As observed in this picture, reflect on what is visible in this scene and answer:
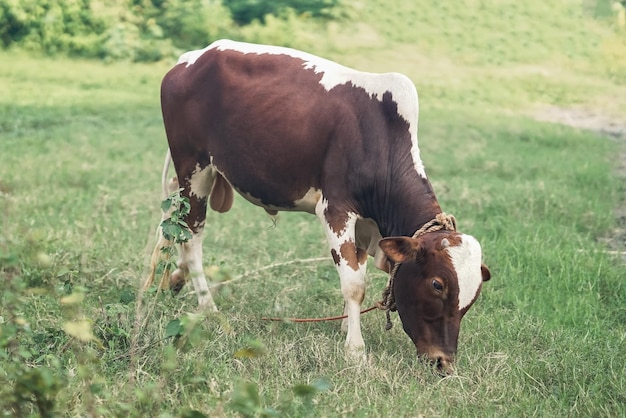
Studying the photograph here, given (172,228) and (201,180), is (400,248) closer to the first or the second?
(172,228)

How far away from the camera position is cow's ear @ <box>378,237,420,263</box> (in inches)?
164

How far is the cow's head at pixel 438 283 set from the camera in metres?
4.16

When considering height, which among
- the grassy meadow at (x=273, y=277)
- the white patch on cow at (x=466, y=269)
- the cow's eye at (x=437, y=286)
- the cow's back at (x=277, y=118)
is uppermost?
the cow's back at (x=277, y=118)

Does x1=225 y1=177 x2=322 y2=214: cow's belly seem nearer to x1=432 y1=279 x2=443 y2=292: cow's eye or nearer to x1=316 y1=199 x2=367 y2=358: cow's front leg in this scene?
x1=316 y1=199 x2=367 y2=358: cow's front leg

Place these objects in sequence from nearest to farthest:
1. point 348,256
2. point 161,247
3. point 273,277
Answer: point 348,256
point 161,247
point 273,277

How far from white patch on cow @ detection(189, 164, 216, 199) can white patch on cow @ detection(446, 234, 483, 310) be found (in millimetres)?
1606

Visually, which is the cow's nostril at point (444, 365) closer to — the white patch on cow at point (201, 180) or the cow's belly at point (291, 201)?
the cow's belly at point (291, 201)

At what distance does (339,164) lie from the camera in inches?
184

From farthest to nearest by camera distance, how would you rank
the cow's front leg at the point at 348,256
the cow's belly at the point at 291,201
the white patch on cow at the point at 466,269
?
the cow's belly at the point at 291,201, the cow's front leg at the point at 348,256, the white patch on cow at the point at 466,269

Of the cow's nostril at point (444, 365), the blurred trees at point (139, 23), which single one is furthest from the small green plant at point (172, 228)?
the blurred trees at point (139, 23)

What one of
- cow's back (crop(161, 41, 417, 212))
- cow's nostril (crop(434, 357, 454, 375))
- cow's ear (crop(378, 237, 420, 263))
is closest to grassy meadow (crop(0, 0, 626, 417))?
cow's nostril (crop(434, 357, 454, 375))

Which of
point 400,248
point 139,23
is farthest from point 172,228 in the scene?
point 139,23

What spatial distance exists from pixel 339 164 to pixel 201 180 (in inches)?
37.5

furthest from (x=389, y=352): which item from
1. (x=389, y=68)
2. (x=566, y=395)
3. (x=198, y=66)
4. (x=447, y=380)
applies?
(x=389, y=68)
